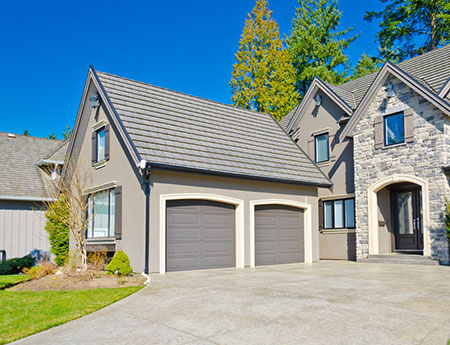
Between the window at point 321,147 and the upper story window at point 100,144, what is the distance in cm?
962

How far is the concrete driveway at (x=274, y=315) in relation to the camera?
5.64m

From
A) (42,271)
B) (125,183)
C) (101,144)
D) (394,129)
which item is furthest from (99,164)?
(394,129)

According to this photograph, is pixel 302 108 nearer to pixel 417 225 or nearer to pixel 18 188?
pixel 417 225

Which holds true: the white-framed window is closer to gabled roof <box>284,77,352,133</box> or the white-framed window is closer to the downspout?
the downspout

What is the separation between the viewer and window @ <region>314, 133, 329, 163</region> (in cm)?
1975

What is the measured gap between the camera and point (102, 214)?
1524 cm

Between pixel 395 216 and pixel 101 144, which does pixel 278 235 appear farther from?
pixel 101 144

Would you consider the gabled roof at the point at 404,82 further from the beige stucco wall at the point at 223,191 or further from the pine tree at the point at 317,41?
the pine tree at the point at 317,41

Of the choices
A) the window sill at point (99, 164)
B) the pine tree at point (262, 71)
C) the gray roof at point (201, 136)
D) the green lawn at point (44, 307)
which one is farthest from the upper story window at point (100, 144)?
the pine tree at point (262, 71)

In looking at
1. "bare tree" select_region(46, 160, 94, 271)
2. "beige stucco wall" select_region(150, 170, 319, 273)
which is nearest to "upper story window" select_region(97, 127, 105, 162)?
"bare tree" select_region(46, 160, 94, 271)

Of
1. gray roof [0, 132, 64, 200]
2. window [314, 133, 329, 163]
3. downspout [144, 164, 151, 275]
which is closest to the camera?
downspout [144, 164, 151, 275]

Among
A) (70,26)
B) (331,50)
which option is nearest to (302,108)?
(70,26)

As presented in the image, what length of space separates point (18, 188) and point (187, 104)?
9.55m

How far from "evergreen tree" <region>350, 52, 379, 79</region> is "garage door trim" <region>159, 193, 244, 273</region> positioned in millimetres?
26510
